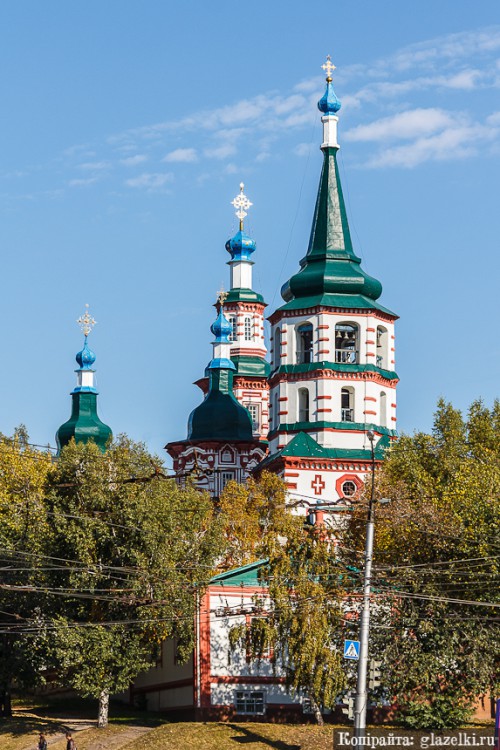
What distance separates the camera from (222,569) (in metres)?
69.7

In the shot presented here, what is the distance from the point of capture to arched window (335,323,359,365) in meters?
90.4

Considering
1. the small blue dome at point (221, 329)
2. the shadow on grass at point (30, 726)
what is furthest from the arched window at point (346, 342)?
the shadow on grass at point (30, 726)

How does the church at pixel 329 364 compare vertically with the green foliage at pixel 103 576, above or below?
above

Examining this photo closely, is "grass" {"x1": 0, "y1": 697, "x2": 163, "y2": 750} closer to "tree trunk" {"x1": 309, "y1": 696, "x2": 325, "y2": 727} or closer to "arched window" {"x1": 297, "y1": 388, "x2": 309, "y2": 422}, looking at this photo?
"tree trunk" {"x1": 309, "y1": 696, "x2": 325, "y2": 727}

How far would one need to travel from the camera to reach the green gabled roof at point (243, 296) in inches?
4564

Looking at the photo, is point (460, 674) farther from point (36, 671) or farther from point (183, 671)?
point (36, 671)

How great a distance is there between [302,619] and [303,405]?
32.5 m

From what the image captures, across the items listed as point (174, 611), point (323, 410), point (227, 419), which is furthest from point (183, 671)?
point (227, 419)

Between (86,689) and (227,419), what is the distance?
42.6m

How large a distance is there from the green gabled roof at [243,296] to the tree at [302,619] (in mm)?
54172

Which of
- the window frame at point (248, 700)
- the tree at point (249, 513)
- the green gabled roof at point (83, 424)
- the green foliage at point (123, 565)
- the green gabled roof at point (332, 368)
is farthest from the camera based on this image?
the green gabled roof at point (83, 424)

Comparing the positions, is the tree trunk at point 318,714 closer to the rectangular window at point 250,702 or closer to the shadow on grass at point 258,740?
the rectangular window at point 250,702

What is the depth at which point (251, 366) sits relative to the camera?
113062mm

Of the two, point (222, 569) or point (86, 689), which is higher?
point (222, 569)
